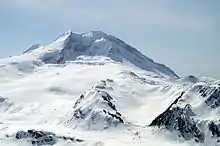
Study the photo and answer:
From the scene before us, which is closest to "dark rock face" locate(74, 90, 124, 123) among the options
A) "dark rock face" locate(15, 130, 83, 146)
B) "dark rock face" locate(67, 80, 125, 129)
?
"dark rock face" locate(67, 80, 125, 129)

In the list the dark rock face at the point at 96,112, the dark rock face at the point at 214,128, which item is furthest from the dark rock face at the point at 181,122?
the dark rock face at the point at 96,112

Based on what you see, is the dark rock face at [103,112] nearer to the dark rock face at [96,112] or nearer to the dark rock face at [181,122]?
the dark rock face at [96,112]

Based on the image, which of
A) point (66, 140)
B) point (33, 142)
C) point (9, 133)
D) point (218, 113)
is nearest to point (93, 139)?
point (66, 140)

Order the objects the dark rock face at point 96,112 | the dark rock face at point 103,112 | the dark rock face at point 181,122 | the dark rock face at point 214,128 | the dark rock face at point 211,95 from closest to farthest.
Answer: the dark rock face at point 214,128, the dark rock face at point 181,122, the dark rock face at point 211,95, the dark rock face at point 96,112, the dark rock face at point 103,112

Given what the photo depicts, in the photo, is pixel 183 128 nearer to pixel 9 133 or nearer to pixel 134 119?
pixel 134 119

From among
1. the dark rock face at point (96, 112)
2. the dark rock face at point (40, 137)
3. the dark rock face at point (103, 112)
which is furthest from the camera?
the dark rock face at point (103, 112)

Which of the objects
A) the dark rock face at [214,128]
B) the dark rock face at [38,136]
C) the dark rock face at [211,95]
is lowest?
the dark rock face at [38,136]

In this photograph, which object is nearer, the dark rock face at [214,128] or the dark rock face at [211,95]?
the dark rock face at [214,128]
